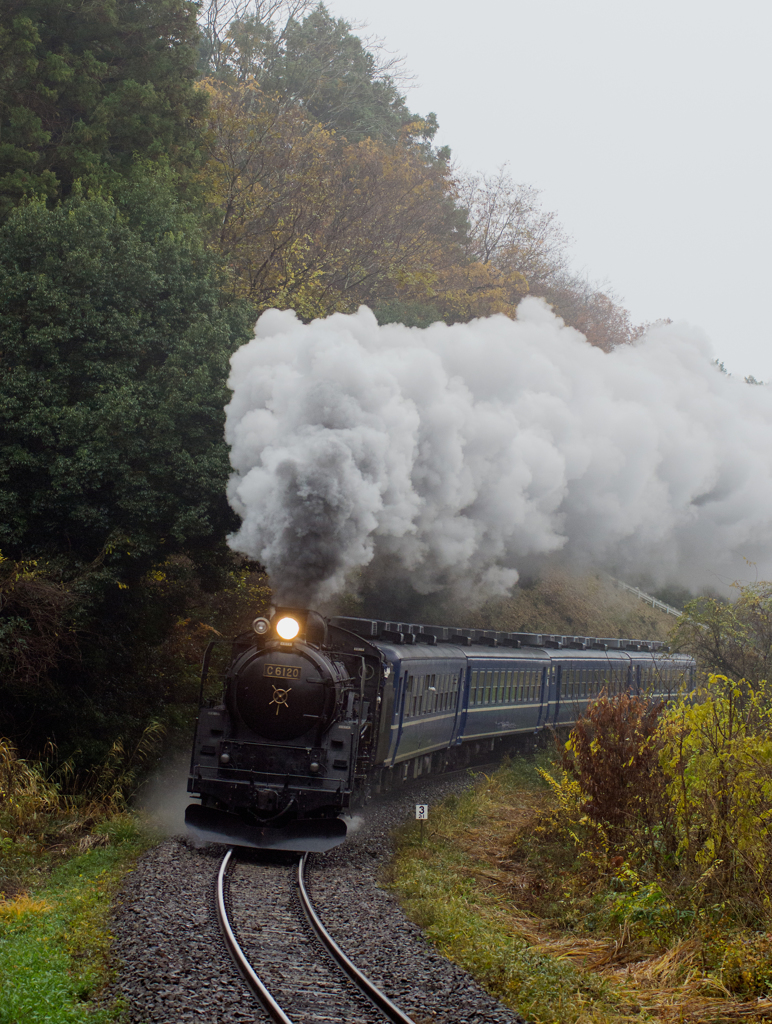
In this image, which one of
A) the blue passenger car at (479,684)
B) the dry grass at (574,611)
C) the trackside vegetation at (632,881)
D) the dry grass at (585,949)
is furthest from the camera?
the dry grass at (574,611)

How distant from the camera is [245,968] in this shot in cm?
727

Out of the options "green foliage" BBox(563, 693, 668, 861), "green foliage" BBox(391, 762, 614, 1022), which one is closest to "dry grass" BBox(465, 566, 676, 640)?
"green foliage" BBox(391, 762, 614, 1022)

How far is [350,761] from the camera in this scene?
37.5 feet

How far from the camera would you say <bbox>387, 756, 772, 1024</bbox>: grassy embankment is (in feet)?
23.0

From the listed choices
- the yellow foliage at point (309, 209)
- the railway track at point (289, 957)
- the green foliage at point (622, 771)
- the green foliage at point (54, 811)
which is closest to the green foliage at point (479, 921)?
the railway track at point (289, 957)

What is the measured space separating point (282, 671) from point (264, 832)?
2.04 m

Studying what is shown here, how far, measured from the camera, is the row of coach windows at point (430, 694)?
1450cm

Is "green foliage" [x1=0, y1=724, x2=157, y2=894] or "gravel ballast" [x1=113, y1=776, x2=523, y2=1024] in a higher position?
"gravel ballast" [x1=113, y1=776, x2=523, y2=1024]

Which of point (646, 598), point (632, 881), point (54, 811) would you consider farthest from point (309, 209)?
point (632, 881)

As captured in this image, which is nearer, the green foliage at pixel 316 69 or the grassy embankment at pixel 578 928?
the grassy embankment at pixel 578 928

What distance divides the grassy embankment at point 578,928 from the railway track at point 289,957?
3.48 ft

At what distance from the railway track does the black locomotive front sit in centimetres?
76

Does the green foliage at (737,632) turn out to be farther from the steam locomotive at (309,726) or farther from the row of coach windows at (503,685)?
the steam locomotive at (309,726)

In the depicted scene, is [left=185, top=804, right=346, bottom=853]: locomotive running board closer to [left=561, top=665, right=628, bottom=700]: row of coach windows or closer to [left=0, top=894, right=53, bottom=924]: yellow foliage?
[left=0, top=894, right=53, bottom=924]: yellow foliage
